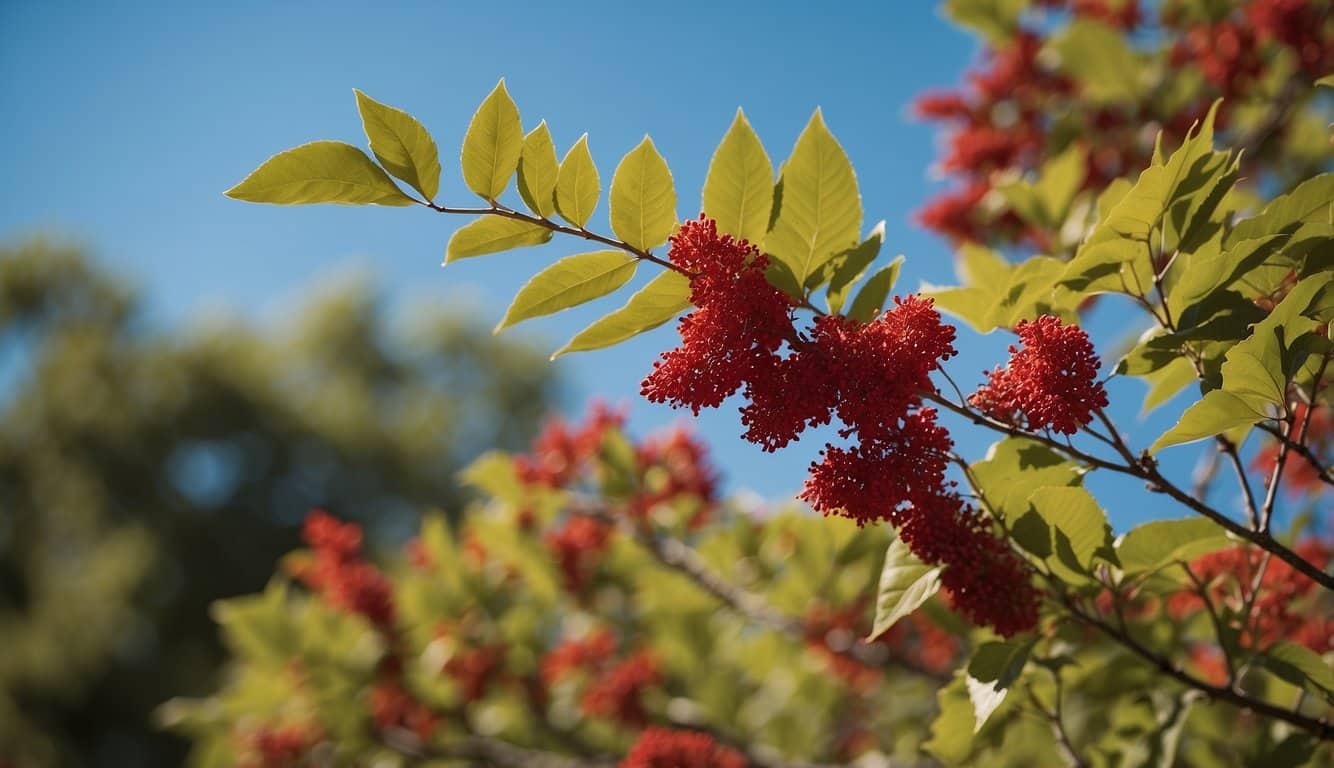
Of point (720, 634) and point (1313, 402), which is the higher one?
point (1313, 402)

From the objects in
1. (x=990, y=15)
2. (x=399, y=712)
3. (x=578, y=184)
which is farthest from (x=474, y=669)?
(x=990, y=15)

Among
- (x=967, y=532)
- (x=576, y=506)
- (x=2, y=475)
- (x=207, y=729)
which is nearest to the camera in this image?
(x=967, y=532)

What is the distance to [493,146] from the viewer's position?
142cm

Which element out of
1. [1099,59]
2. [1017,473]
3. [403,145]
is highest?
[1099,59]

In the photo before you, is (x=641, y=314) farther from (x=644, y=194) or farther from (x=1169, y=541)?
(x=1169, y=541)

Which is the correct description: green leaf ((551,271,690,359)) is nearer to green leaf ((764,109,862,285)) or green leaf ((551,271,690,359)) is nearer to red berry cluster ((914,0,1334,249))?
green leaf ((764,109,862,285))

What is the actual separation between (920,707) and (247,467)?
1991 centimetres

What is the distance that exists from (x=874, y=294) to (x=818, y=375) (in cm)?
33

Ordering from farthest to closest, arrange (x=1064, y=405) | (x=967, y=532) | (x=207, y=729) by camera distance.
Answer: (x=207, y=729)
(x=967, y=532)
(x=1064, y=405)

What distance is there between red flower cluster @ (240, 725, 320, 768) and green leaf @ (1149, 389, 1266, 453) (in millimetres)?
3477

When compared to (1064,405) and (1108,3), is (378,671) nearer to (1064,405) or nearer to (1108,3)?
(1064,405)

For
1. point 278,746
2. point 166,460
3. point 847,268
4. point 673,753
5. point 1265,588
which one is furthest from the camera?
point 166,460

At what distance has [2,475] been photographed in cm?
1959

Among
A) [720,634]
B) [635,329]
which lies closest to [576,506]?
[720,634]
